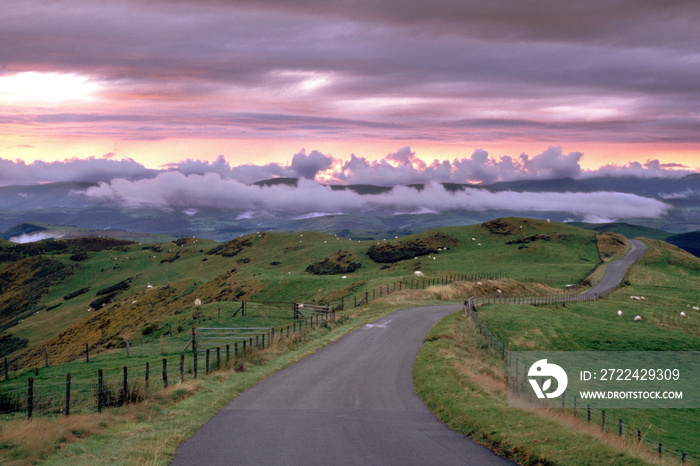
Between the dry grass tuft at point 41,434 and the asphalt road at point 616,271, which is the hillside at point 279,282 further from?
the dry grass tuft at point 41,434

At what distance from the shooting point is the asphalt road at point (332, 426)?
15.2m

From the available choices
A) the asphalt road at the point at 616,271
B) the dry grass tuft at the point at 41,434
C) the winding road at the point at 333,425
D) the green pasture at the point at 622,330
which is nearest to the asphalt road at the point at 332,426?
the winding road at the point at 333,425

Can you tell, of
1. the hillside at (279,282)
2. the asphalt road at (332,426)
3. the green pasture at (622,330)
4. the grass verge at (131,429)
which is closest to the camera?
the grass verge at (131,429)

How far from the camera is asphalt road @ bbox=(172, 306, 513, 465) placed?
15.2 m

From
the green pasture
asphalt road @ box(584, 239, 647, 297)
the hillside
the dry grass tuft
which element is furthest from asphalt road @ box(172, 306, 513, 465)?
asphalt road @ box(584, 239, 647, 297)

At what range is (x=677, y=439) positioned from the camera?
31.8 m

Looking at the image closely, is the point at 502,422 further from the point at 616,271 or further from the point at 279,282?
the point at 616,271

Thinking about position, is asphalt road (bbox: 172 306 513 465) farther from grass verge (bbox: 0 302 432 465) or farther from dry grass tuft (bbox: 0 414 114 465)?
dry grass tuft (bbox: 0 414 114 465)

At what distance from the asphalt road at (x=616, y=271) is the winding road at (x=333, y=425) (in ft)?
260

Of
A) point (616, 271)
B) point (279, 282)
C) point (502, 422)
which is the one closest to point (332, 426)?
point (502, 422)

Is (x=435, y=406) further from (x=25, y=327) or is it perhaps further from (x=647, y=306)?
(x=25, y=327)

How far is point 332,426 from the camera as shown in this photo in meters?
18.7

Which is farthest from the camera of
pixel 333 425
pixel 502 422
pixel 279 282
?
pixel 279 282

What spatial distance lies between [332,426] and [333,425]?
0.16 meters
